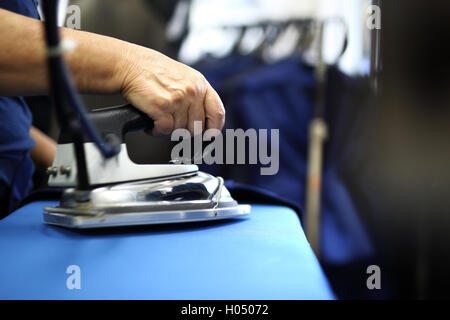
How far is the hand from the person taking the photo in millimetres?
525

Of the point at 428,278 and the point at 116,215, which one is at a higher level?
the point at 116,215

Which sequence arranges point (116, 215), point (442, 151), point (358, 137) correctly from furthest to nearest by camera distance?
point (358, 137), point (442, 151), point (116, 215)

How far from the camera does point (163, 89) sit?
0.53m

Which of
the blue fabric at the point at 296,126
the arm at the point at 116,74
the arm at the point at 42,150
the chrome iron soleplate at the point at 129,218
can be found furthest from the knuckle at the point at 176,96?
the blue fabric at the point at 296,126

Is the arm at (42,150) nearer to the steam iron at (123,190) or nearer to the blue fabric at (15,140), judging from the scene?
the blue fabric at (15,140)

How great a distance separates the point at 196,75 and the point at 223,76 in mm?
874

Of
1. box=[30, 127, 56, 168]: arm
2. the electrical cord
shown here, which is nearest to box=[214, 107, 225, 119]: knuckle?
the electrical cord

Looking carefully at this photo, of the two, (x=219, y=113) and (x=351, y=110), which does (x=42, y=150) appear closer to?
(x=219, y=113)

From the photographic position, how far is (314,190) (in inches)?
56.2

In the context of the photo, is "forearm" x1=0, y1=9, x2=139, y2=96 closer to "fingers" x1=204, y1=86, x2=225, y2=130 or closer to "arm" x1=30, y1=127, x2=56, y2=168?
Result: "fingers" x1=204, y1=86, x2=225, y2=130

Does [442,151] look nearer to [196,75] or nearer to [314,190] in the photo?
[196,75]
